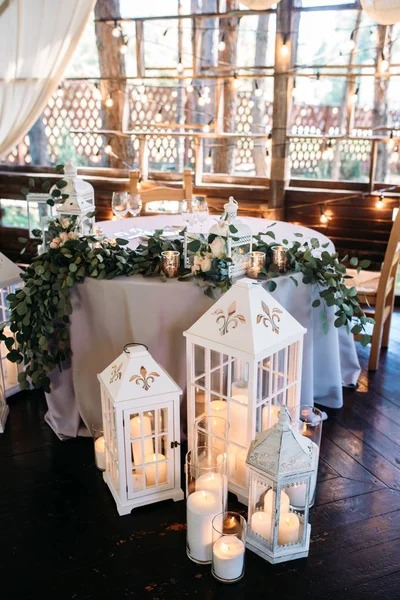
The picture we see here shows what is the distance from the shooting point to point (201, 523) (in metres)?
1.84

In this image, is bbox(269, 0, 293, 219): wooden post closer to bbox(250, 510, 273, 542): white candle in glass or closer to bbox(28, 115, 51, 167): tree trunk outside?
bbox(28, 115, 51, 167): tree trunk outside

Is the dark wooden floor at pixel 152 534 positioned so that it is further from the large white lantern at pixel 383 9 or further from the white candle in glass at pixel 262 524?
the large white lantern at pixel 383 9

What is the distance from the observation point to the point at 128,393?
6.61 ft

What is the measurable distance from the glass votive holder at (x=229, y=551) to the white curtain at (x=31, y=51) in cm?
239

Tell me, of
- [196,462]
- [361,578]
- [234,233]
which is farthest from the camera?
[234,233]

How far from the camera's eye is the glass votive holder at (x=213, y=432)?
2.10 metres

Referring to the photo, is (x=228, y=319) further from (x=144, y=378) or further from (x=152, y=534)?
(x=152, y=534)

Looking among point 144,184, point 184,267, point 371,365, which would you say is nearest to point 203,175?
point 144,184

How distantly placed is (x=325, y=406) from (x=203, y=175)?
11.3ft

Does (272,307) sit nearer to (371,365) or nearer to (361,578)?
(361,578)

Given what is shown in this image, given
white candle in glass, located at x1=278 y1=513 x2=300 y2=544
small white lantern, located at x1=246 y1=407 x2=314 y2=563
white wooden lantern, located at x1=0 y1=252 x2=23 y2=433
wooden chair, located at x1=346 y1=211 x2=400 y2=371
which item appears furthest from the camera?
wooden chair, located at x1=346 y1=211 x2=400 y2=371

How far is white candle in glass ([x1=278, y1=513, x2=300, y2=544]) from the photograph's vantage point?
189cm

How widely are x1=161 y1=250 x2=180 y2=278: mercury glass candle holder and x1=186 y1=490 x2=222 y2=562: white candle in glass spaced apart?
907 mm

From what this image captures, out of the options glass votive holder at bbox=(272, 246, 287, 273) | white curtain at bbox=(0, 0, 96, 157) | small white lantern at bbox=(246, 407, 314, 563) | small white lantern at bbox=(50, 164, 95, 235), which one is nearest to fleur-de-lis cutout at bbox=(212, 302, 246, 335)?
small white lantern at bbox=(246, 407, 314, 563)
